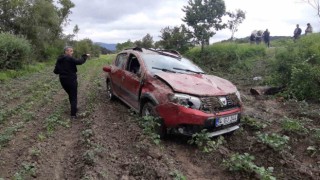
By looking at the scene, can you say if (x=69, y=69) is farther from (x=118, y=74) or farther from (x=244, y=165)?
(x=244, y=165)

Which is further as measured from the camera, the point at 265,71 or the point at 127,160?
the point at 265,71

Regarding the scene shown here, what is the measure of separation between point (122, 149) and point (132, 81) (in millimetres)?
2225

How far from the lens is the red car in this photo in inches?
233

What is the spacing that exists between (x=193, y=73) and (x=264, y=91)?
18.8ft

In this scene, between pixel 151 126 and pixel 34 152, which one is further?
pixel 151 126

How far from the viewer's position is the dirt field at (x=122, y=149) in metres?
5.01

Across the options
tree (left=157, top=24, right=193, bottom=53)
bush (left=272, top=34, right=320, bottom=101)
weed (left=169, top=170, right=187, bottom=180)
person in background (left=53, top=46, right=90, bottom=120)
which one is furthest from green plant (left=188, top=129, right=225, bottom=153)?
tree (left=157, top=24, right=193, bottom=53)

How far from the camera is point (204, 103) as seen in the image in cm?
595

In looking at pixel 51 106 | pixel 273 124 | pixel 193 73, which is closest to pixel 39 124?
pixel 51 106

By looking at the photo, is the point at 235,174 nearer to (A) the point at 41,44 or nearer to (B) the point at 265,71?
(B) the point at 265,71

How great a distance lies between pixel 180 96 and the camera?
236 inches

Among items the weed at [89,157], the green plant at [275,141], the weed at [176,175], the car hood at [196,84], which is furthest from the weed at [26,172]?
the green plant at [275,141]

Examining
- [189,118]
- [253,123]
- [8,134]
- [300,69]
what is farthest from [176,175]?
[300,69]

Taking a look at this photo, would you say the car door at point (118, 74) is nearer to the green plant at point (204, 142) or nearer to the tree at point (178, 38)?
the green plant at point (204, 142)
